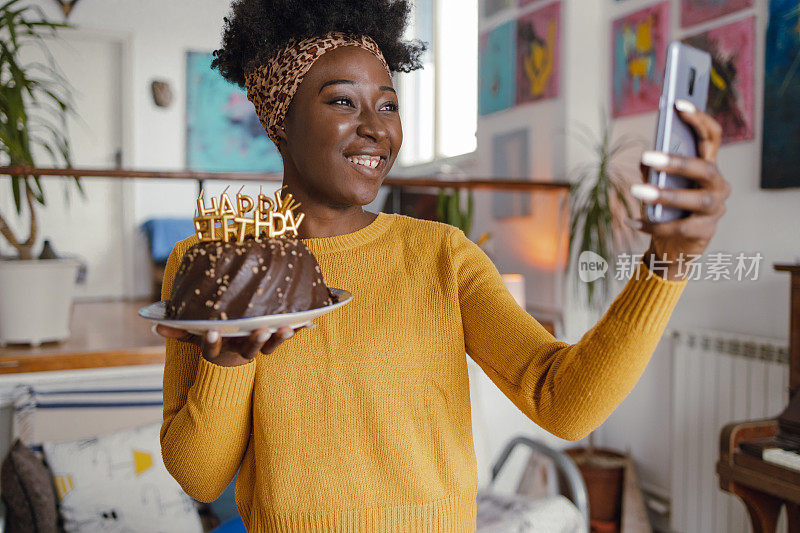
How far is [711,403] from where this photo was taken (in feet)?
8.56

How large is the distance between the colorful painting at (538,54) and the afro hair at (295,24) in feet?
8.24

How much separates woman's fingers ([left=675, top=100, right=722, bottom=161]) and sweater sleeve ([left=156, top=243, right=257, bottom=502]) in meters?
0.54

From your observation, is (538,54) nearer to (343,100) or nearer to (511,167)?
(511,167)

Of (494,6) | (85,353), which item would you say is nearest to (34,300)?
(85,353)

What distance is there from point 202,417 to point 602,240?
2.32 metres

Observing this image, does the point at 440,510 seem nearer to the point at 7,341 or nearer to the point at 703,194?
the point at 703,194

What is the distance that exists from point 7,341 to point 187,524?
962mm

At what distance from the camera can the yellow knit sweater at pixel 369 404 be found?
875mm

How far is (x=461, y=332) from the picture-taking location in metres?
0.96

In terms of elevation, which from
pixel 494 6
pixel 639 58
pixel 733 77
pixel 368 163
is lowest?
pixel 368 163

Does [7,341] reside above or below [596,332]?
below

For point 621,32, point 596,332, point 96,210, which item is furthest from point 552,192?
point 96,210

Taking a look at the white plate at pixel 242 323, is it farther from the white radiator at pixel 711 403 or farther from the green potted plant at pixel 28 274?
the white radiator at pixel 711 403

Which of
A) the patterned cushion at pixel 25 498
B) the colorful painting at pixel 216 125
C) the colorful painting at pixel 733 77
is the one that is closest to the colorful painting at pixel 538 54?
the colorful painting at pixel 733 77
